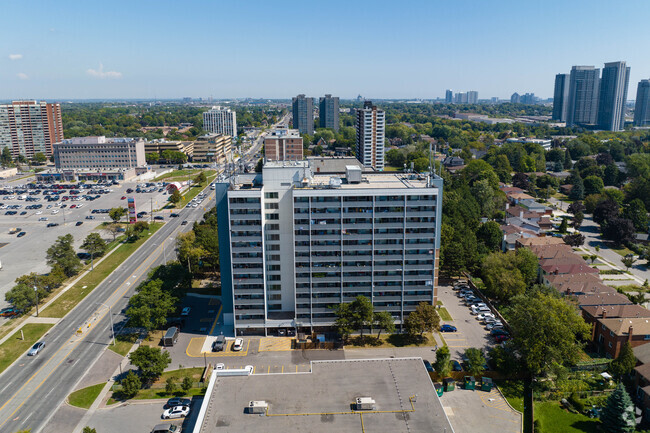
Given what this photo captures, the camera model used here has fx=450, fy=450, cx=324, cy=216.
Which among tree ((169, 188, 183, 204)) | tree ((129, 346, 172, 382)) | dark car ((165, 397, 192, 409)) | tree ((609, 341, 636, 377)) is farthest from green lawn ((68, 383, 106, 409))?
tree ((169, 188, 183, 204))


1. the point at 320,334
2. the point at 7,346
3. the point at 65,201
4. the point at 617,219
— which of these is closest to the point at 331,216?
the point at 320,334

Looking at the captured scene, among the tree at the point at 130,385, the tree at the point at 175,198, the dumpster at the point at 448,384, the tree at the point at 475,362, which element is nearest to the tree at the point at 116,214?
the tree at the point at 175,198

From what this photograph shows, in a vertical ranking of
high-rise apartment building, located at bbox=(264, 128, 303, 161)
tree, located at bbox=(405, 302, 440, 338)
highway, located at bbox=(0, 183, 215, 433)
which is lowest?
highway, located at bbox=(0, 183, 215, 433)

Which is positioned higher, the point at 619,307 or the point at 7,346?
the point at 619,307

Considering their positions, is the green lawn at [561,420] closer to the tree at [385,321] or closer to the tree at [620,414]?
the tree at [620,414]

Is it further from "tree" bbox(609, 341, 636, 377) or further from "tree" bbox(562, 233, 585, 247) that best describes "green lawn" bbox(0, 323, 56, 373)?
"tree" bbox(562, 233, 585, 247)

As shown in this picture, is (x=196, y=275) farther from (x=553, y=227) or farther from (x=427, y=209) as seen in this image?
(x=553, y=227)
